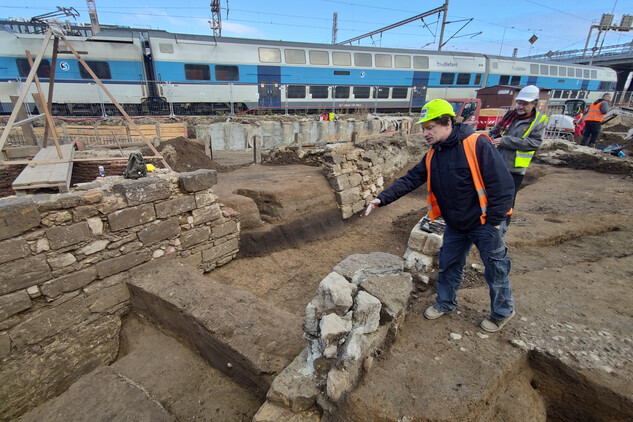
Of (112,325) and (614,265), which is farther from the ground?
(614,265)

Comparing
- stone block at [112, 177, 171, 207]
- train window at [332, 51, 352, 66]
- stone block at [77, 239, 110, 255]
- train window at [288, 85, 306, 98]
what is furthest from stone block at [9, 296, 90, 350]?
train window at [332, 51, 352, 66]

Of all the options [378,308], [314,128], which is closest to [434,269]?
[378,308]

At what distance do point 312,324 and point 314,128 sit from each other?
15232 mm

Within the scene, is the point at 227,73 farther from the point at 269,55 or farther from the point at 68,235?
the point at 68,235

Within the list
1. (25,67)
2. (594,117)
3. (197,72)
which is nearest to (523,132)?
(594,117)

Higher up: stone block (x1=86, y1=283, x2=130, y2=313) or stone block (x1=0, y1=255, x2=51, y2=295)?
stone block (x1=0, y1=255, x2=51, y2=295)

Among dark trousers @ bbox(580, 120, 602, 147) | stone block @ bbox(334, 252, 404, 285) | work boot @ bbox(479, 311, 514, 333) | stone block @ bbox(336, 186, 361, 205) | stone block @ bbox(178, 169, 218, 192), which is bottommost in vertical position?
stone block @ bbox(336, 186, 361, 205)

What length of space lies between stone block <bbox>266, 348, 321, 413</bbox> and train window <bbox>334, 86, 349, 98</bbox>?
66.4ft

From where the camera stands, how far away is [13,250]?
3.02 m

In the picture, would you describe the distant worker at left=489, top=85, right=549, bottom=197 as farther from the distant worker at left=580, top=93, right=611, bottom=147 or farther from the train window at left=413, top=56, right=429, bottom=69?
the train window at left=413, top=56, right=429, bottom=69

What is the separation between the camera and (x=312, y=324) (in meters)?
2.24

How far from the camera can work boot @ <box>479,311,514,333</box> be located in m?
2.55

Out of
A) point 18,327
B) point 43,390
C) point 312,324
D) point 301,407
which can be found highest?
point 312,324

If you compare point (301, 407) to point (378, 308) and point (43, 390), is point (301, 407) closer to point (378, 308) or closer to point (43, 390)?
point (378, 308)
